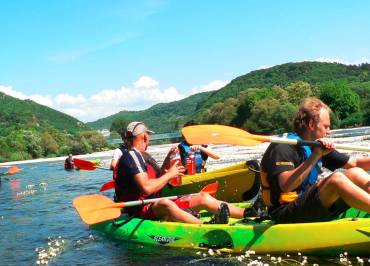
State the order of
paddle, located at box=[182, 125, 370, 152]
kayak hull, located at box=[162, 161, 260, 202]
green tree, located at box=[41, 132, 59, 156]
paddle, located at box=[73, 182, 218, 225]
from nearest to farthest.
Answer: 1. paddle, located at box=[182, 125, 370, 152]
2. paddle, located at box=[73, 182, 218, 225]
3. kayak hull, located at box=[162, 161, 260, 202]
4. green tree, located at box=[41, 132, 59, 156]

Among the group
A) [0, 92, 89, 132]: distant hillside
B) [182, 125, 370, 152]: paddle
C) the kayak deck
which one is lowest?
the kayak deck

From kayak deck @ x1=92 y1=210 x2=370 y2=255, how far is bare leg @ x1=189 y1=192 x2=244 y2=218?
18 cm

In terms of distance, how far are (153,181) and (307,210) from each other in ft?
6.62

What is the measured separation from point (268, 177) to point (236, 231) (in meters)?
1.01

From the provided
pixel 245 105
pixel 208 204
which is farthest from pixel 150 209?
pixel 245 105

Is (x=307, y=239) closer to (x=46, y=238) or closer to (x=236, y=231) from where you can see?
(x=236, y=231)

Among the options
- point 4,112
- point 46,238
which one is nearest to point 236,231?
point 46,238

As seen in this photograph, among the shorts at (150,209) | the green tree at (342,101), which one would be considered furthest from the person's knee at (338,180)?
the green tree at (342,101)

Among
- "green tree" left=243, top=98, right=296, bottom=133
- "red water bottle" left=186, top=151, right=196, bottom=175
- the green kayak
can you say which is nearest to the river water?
the green kayak

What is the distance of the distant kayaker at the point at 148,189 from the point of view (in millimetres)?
6230

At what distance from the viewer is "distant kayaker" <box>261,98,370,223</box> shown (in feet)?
15.5

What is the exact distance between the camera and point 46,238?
28.1 feet

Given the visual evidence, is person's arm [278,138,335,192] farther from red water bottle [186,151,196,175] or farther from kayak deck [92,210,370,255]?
red water bottle [186,151,196,175]

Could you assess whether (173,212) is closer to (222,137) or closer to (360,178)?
(222,137)
